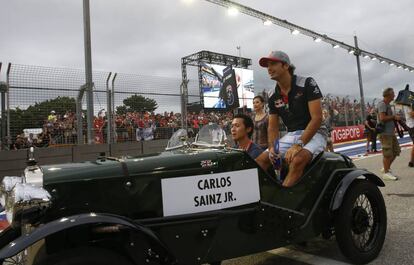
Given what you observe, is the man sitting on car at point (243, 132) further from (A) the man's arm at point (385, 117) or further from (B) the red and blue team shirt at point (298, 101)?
(A) the man's arm at point (385, 117)

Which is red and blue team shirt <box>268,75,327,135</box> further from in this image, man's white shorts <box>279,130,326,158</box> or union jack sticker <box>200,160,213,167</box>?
union jack sticker <box>200,160,213,167</box>

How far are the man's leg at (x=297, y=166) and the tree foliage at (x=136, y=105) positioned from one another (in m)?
8.31

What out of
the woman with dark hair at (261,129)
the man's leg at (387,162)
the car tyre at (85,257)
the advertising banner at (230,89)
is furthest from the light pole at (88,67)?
the car tyre at (85,257)

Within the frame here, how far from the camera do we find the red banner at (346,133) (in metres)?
21.0

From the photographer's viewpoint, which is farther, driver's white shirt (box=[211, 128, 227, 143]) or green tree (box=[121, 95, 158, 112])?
green tree (box=[121, 95, 158, 112])

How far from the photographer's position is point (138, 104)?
11.6m

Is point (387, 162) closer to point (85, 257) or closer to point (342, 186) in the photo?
point (342, 186)

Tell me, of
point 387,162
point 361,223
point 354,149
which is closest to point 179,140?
point 361,223

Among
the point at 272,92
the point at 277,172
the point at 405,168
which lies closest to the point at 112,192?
the point at 277,172

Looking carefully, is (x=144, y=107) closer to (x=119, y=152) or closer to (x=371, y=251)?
(x=119, y=152)

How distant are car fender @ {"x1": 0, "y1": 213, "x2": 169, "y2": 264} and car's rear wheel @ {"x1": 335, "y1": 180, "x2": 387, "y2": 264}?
5.82 feet

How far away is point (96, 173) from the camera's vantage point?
264 cm

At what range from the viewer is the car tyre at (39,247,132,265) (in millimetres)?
2188

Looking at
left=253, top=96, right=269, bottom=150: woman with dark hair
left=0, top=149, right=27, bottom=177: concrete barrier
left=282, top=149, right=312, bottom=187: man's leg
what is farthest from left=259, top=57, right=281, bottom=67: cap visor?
left=0, top=149, right=27, bottom=177: concrete barrier
